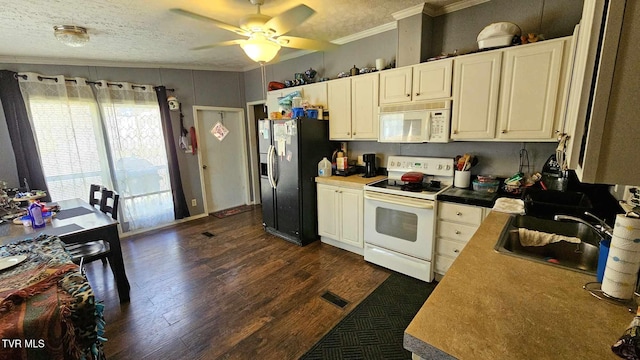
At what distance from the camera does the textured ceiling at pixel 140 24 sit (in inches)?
86.9

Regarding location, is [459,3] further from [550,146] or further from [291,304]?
[291,304]

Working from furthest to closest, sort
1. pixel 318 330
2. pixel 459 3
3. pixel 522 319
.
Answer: pixel 459 3, pixel 318 330, pixel 522 319

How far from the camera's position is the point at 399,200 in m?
2.63

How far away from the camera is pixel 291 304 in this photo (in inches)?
93.3

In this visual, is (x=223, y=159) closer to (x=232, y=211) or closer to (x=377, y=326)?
(x=232, y=211)

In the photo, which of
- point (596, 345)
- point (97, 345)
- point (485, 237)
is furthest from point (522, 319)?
point (97, 345)

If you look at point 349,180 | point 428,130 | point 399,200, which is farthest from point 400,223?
point 428,130

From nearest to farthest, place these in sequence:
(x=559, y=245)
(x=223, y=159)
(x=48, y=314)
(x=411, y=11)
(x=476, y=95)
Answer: (x=48, y=314), (x=559, y=245), (x=476, y=95), (x=411, y=11), (x=223, y=159)

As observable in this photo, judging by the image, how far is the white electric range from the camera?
99.5 inches

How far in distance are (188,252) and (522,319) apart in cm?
349

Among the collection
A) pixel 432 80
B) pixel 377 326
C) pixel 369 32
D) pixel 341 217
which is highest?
pixel 369 32

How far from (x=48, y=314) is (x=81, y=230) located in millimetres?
1219

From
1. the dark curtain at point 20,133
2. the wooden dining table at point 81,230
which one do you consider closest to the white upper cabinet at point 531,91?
the wooden dining table at point 81,230

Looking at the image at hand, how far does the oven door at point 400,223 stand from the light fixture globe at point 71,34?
10.4ft
